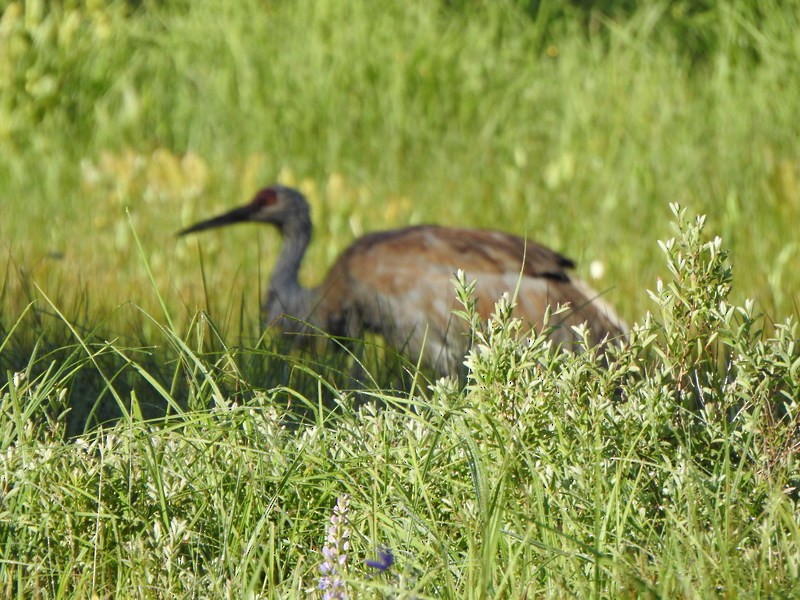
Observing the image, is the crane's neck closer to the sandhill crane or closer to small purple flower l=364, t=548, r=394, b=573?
the sandhill crane

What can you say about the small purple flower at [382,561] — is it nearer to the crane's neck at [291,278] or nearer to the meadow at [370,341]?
the meadow at [370,341]

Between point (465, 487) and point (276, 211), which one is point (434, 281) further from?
point (465, 487)

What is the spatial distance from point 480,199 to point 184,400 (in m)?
4.30

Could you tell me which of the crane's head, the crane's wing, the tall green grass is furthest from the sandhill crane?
the tall green grass

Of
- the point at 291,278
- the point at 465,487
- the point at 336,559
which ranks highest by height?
the point at 465,487

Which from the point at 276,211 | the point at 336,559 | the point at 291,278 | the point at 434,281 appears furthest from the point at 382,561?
the point at 276,211

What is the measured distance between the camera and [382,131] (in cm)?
825

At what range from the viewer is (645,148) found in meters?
7.64

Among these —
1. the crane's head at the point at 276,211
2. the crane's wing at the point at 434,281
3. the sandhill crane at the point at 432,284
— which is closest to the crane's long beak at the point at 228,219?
the crane's head at the point at 276,211

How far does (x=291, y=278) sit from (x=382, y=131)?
2.45 metres

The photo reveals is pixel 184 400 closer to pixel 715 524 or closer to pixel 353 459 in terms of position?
pixel 353 459

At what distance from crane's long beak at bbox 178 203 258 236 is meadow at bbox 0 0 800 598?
262 millimetres

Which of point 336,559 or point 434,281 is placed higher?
point 434,281

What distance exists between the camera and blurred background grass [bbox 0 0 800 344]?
6859 mm
